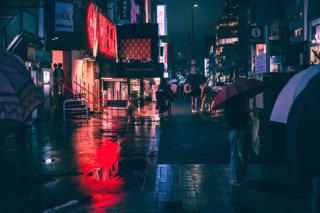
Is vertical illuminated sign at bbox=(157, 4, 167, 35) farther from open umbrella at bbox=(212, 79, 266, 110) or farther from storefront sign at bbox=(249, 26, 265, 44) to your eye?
open umbrella at bbox=(212, 79, 266, 110)

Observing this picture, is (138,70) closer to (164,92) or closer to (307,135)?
(164,92)

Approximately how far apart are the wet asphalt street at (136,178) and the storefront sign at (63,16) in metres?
8.45

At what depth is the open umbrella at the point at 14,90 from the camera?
10.2 ft

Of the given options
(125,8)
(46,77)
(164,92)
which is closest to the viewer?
(46,77)

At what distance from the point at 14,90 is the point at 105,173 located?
4.63 metres

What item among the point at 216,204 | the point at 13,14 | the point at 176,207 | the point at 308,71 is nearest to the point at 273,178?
the point at 216,204

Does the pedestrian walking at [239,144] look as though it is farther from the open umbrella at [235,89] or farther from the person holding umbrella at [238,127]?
the open umbrella at [235,89]

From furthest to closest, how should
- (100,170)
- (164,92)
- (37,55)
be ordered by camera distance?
(164,92) < (37,55) < (100,170)

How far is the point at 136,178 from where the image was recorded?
702cm

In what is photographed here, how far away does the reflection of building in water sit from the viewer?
7147 millimetres

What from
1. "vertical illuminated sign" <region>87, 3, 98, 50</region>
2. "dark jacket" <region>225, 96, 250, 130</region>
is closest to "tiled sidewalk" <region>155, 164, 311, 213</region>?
"dark jacket" <region>225, 96, 250, 130</region>

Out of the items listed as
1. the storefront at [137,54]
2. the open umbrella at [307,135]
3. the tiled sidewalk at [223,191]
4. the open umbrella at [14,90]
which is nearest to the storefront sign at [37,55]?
the tiled sidewalk at [223,191]

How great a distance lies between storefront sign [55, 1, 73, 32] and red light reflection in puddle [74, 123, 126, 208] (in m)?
8.93

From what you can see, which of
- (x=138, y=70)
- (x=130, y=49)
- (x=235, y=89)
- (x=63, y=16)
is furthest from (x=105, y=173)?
(x=130, y=49)
